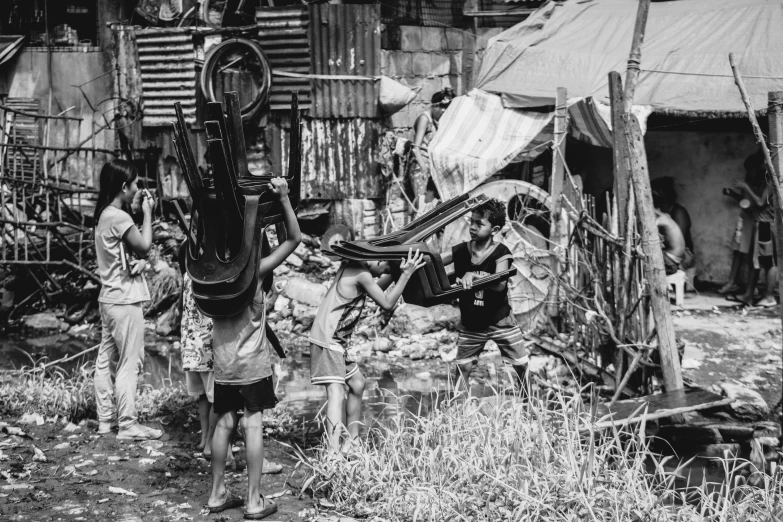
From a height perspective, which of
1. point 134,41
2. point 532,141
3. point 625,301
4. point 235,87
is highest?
point 134,41

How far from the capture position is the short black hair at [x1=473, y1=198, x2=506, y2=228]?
5.79 meters

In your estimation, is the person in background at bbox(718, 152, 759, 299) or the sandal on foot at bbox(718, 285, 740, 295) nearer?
the person in background at bbox(718, 152, 759, 299)

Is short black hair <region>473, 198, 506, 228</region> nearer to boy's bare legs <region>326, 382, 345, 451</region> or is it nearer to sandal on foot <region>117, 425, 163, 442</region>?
boy's bare legs <region>326, 382, 345, 451</region>

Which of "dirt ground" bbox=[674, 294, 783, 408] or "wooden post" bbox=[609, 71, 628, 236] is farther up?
"wooden post" bbox=[609, 71, 628, 236]

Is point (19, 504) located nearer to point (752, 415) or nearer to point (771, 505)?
point (771, 505)

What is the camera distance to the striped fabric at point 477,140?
9836 millimetres

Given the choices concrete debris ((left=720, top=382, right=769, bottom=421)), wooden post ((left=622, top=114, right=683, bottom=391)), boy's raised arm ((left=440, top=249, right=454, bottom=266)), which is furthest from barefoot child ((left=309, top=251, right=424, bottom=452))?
concrete debris ((left=720, top=382, right=769, bottom=421))

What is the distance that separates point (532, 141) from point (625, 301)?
142 inches

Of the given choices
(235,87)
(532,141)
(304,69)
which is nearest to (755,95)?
(532,141)

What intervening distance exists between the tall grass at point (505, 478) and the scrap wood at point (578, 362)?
2.00m

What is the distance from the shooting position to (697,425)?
20.1 feet

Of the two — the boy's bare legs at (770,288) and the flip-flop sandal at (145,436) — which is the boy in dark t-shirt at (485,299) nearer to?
the flip-flop sandal at (145,436)

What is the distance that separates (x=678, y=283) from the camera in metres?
10.3

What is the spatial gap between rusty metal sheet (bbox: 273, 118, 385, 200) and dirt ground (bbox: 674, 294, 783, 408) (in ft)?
14.3
